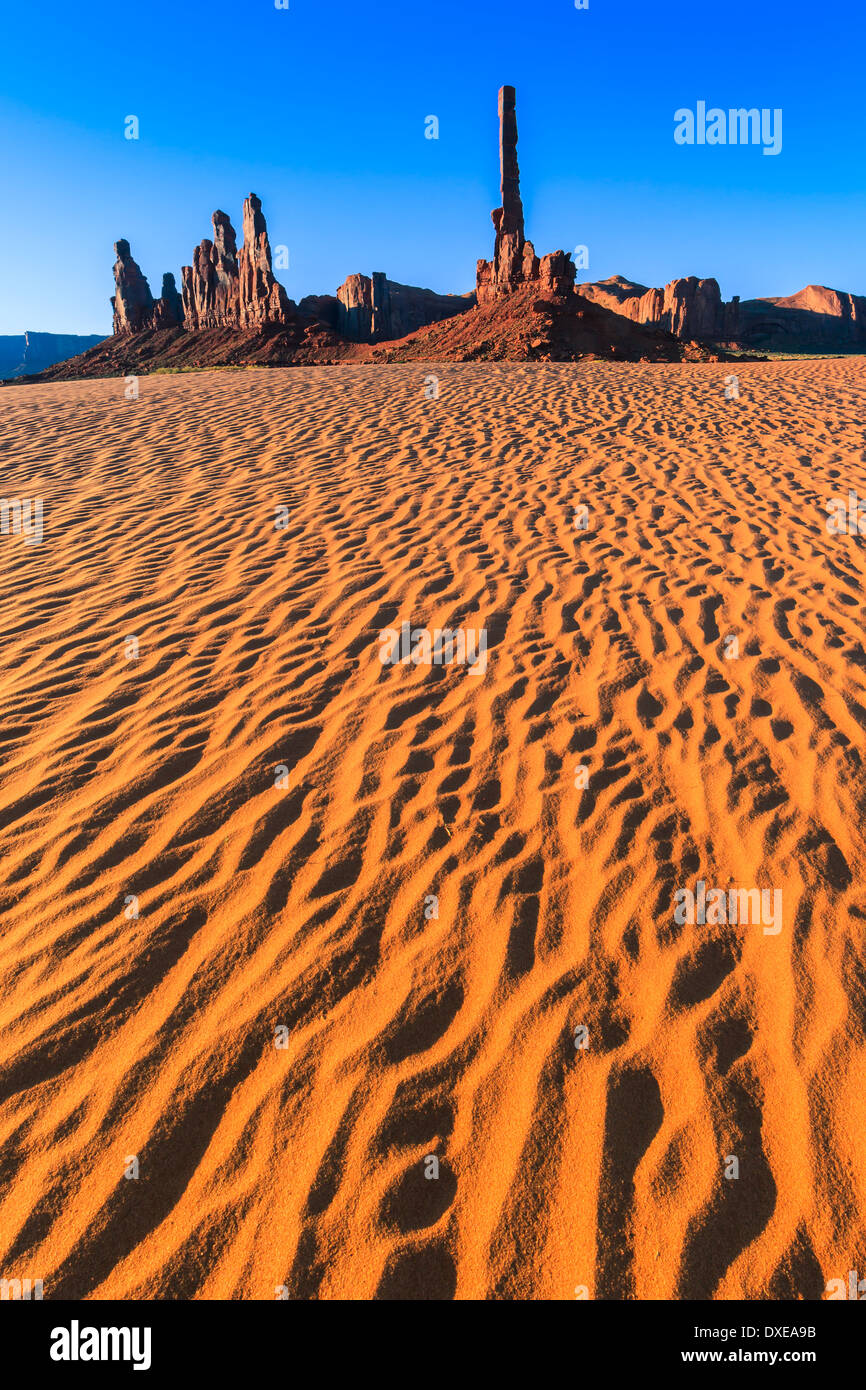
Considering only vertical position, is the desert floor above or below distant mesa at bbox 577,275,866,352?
below

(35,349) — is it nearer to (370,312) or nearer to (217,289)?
(217,289)

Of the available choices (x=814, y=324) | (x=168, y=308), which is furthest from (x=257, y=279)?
(x=814, y=324)

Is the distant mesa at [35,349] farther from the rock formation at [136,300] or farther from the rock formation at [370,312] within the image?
the rock formation at [370,312]

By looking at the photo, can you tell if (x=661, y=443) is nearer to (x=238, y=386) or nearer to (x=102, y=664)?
(x=102, y=664)

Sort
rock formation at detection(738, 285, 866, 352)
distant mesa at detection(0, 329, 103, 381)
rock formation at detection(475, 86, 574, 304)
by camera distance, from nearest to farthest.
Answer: rock formation at detection(475, 86, 574, 304), rock formation at detection(738, 285, 866, 352), distant mesa at detection(0, 329, 103, 381)

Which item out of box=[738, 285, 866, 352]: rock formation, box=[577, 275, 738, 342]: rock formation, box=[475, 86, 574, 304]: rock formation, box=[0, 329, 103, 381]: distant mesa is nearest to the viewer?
box=[475, 86, 574, 304]: rock formation

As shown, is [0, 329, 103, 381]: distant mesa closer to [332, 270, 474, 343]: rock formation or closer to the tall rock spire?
[332, 270, 474, 343]: rock formation

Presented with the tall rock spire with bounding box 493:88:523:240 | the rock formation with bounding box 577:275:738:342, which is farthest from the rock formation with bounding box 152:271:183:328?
the rock formation with bounding box 577:275:738:342

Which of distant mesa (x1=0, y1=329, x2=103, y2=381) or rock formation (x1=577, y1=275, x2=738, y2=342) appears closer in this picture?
rock formation (x1=577, y1=275, x2=738, y2=342)

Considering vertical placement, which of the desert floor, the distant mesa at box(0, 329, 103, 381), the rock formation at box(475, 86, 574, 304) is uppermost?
the distant mesa at box(0, 329, 103, 381)
